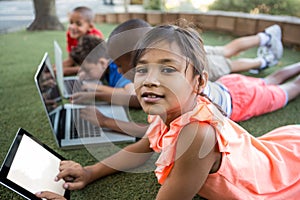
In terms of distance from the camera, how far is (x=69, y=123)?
1429mm

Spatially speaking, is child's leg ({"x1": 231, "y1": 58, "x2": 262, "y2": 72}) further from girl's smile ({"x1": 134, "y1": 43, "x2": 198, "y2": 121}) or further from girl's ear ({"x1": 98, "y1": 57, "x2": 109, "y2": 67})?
girl's smile ({"x1": 134, "y1": 43, "x2": 198, "y2": 121})

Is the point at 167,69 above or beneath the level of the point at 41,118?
above

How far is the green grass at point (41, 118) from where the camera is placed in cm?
108

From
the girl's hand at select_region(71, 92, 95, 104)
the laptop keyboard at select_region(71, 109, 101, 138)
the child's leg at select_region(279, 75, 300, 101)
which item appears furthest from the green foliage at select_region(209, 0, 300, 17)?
the laptop keyboard at select_region(71, 109, 101, 138)

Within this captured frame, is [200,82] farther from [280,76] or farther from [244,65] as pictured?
[244,65]

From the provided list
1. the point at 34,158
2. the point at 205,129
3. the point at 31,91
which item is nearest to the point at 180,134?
the point at 205,129

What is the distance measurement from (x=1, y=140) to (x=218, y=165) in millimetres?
948

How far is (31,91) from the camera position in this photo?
1968mm

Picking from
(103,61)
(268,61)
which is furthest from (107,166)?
(268,61)

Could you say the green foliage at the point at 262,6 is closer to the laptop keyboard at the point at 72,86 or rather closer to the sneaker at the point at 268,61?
the sneaker at the point at 268,61

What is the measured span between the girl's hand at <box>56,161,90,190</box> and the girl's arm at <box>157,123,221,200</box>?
13.4 inches

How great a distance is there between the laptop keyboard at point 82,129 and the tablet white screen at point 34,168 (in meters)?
0.27

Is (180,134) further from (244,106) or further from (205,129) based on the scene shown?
(244,106)

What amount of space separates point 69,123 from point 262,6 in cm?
266
